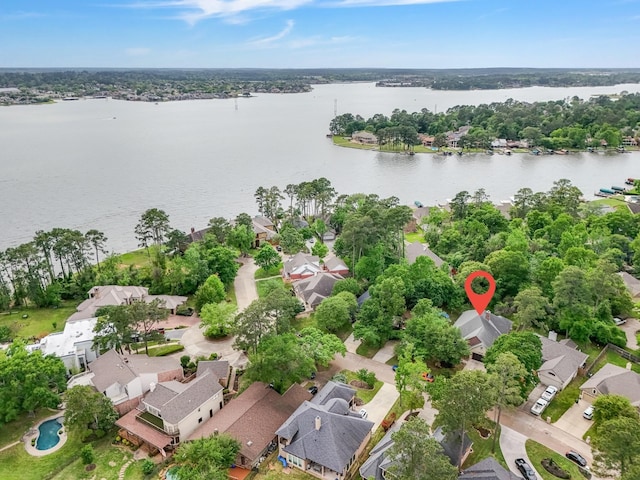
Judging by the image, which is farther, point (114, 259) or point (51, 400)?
point (114, 259)

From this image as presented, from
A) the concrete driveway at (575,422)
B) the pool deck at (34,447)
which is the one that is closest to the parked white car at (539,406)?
the concrete driveway at (575,422)

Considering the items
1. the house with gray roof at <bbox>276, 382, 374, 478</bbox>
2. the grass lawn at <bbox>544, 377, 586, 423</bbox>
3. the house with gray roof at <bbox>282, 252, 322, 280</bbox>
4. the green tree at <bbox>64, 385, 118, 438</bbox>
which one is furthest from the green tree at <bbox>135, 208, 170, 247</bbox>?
the grass lawn at <bbox>544, 377, 586, 423</bbox>

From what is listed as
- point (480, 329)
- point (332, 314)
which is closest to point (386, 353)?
point (332, 314)

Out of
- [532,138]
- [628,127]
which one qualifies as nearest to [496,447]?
[532,138]

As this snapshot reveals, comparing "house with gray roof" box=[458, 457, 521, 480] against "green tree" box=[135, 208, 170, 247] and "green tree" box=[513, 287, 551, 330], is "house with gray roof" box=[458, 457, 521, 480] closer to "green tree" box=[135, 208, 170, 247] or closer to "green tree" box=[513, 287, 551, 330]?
"green tree" box=[513, 287, 551, 330]

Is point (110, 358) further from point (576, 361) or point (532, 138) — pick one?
point (532, 138)

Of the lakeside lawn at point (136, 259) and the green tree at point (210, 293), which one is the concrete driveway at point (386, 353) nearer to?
the green tree at point (210, 293)

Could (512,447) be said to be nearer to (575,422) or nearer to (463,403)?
(575,422)
